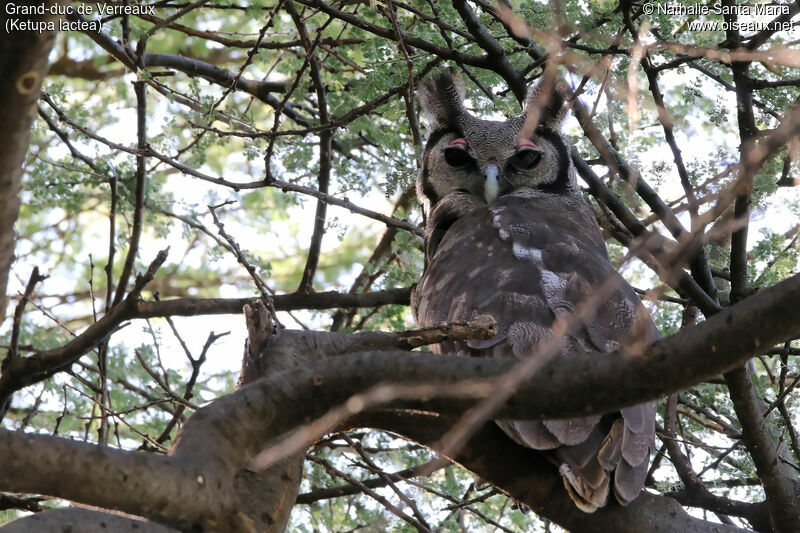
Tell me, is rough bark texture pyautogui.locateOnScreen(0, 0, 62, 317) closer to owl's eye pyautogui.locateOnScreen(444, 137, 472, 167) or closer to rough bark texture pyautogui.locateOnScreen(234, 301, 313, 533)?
rough bark texture pyautogui.locateOnScreen(234, 301, 313, 533)

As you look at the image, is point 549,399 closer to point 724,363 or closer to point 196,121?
point 724,363

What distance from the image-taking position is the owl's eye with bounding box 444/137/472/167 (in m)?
5.28

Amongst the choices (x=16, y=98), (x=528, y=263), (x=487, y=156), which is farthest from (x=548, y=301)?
(x=16, y=98)

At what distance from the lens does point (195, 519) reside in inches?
72.9

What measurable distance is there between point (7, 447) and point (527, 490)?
6.23ft

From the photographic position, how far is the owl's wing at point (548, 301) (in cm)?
295

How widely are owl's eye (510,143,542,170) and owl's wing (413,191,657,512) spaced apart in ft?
0.70

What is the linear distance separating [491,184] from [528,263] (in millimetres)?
1052

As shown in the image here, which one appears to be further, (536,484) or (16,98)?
(536,484)

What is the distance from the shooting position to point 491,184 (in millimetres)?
5051

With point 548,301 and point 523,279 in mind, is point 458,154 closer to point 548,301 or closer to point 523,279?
point 523,279

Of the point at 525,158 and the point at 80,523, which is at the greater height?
the point at 525,158

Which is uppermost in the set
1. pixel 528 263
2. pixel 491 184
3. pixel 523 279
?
pixel 491 184

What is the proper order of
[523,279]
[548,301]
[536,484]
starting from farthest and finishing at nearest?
[523,279] → [548,301] → [536,484]
